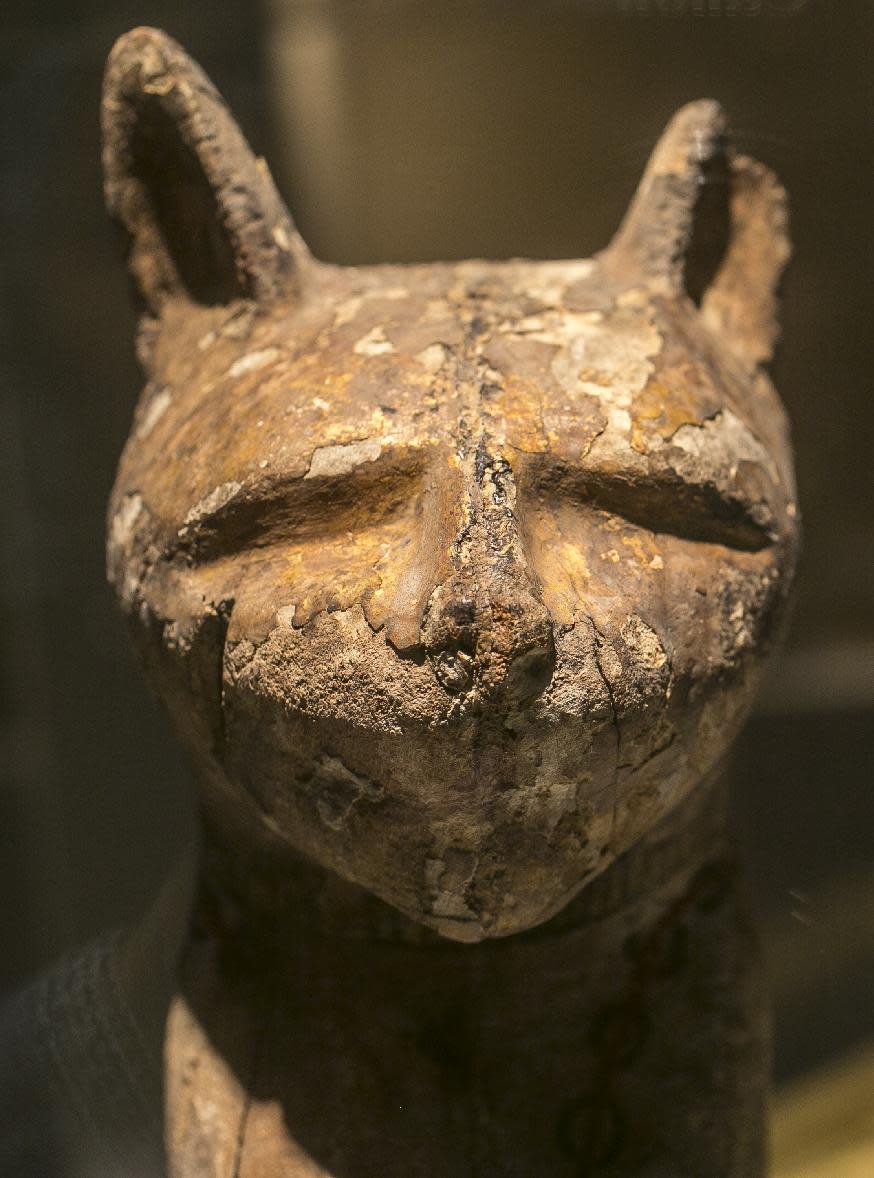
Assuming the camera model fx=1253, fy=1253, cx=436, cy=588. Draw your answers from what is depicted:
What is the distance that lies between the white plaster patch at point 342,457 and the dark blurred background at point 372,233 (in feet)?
2.15

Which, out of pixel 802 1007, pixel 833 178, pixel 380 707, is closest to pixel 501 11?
pixel 833 178

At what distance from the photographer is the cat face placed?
818 mm

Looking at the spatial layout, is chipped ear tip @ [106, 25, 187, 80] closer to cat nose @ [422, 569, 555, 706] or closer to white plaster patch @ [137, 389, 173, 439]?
white plaster patch @ [137, 389, 173, 439]

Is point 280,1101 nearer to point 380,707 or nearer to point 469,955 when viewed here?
point 469,955

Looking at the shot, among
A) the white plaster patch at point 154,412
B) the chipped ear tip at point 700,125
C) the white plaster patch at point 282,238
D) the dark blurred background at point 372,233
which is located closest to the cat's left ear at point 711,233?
the chipped ear tip at point 700,125


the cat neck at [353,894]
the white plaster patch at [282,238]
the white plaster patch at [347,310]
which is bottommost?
the cat neck at [353,894]

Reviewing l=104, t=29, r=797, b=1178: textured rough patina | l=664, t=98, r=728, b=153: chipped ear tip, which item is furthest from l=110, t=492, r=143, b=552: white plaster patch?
l=664, t=98, r=728, b=153: chipped ear tip

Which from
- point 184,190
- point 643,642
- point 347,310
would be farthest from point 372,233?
point 643,642

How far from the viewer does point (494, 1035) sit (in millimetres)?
1094

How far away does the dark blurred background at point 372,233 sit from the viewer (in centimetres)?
142

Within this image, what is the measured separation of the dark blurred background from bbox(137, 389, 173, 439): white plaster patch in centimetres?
40

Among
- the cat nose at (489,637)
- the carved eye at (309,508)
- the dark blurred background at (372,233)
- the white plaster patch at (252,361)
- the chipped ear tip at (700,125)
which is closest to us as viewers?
the cat nose at (489,637)

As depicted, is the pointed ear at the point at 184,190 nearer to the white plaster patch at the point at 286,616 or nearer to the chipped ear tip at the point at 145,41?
the chipped ear tip at the point at 145,41

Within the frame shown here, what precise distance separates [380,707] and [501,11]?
965 millimetres
